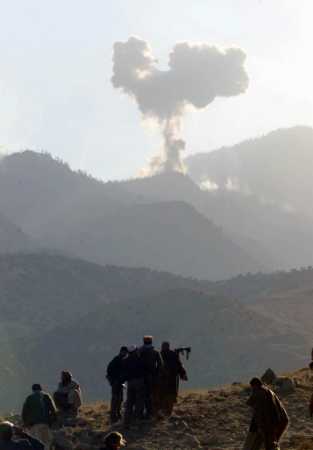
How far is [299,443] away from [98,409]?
800cm

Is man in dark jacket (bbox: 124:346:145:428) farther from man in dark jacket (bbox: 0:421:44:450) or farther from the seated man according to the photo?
man in dark jacket (bbox: 0:421:44:450)

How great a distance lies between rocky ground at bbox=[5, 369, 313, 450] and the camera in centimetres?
1814

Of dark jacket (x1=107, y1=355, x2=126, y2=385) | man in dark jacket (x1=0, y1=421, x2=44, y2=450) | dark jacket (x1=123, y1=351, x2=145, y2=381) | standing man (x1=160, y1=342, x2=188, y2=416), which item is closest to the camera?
man in dark jacket (x1=0, y1=421, x2=44, y2=450)

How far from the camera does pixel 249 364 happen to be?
89.1 metres

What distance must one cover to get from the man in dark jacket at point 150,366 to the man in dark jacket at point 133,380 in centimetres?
10

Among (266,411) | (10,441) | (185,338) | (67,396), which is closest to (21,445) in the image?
(10,441)

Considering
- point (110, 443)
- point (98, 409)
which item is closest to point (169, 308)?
point (98, 409)

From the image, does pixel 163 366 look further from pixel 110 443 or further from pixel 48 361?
pixel 48 361

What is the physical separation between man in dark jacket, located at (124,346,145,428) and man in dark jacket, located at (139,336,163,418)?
10 centimetres

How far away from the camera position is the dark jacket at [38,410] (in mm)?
15273

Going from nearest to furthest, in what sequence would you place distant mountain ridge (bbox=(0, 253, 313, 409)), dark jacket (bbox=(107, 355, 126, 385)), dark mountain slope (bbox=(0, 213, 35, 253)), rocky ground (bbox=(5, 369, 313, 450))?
rocky ground (bbox=(5, 369, 313, 450)) → dark jacket (bbox=(107, 355, 126, 385)) → distant mountain ridge (bbox=(0, 253, 313, 409)) → dark mountain slope (bbox=(0, 213, 35, 253))

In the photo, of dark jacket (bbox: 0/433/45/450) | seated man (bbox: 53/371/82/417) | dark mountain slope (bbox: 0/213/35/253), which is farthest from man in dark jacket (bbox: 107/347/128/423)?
dark mountain slope (bbox: 0/213/35/253)

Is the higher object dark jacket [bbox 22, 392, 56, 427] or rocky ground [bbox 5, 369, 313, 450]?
dark jacket [bbox 22, 392, 56, 427]

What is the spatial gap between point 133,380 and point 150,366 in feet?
1.71
